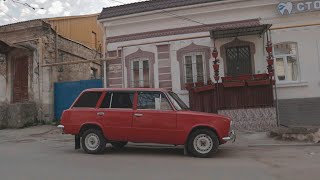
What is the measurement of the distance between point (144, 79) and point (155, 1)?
355 cm

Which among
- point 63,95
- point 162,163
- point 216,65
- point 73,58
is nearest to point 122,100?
point 162,163

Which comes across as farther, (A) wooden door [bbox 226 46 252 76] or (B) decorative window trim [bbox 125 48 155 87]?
(B) decorative window trim [bbox 125 48 155 87]

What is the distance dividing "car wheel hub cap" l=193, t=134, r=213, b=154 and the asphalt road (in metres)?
0.32

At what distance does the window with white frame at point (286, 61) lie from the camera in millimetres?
15962

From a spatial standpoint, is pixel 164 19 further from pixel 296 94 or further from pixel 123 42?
pixel 296 94

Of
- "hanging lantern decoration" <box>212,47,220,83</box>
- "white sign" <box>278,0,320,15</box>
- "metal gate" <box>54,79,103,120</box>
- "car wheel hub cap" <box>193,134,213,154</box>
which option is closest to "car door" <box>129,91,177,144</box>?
"car wheel hub cap" <box>193,134,213,154</box>

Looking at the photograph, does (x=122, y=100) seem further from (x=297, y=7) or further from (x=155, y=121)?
(x=297, y=7)

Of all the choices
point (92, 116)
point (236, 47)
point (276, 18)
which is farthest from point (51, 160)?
point (276, 18)

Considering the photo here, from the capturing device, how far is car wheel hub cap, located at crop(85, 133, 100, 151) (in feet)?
33.3

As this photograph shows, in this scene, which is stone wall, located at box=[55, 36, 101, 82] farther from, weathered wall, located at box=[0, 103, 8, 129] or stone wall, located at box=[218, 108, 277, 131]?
stone wall, located at box=[218, 108, 277, 131]

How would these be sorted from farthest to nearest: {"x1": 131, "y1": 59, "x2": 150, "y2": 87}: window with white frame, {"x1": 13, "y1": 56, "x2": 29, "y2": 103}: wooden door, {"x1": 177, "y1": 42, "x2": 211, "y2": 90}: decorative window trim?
1. {"x1": 13, "y1": 56, "x2": 29, "y2": 103}: wooden door
2. {"x1": 131, "y1": 59, "x2": 150, "y2": 87}: window with white frame
3. {"x1": 177, "y1": 42, "x2": 211, "y2": 90}: decorative window trim

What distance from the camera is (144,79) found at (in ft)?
58.1

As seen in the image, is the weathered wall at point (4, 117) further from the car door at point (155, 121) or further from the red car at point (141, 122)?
the car door at point (155, 121)

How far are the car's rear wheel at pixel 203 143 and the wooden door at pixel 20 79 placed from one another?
12686mm
